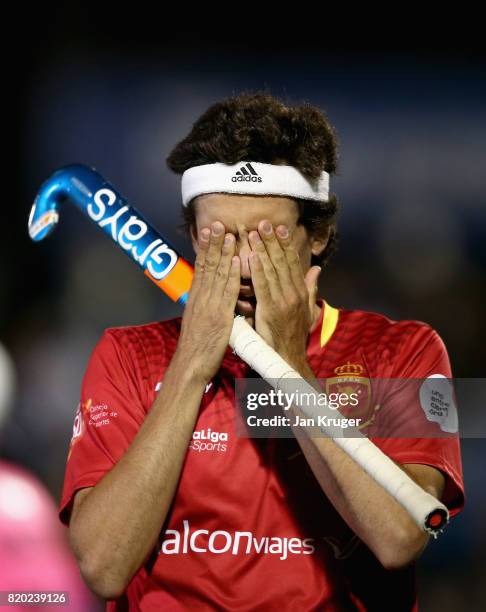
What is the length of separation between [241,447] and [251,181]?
60cm

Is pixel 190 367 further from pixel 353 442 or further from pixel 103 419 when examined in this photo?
pixel 353 442

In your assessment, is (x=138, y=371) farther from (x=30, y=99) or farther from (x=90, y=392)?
(x=30, y=99)

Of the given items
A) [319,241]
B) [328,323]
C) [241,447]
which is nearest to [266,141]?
[319,241]

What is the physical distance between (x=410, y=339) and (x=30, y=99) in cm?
254

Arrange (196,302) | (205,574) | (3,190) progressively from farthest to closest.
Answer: (3,190)
(196,302)
(205,574)

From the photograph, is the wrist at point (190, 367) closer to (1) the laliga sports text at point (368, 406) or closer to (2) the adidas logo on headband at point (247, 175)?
(1) the laliga sports text at point (368, 406)

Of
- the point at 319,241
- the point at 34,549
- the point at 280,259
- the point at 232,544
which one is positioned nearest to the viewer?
the point at 232,544

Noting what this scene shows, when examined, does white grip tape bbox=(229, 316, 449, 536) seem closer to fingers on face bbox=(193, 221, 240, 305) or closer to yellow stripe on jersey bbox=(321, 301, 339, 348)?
fingers on face bbox=(193, 221, 240, 305)

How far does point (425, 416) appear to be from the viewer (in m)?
1.95

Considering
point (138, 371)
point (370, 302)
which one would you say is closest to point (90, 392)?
point (138, 371)

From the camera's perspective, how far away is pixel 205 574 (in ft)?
6.23

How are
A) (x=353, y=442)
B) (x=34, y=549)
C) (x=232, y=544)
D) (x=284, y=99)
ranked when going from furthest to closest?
(x=284, y=99) → (x=34, y=549) → (x=232, y=544) → (x=353, y=442)

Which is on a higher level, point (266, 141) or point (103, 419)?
point (266, 141)

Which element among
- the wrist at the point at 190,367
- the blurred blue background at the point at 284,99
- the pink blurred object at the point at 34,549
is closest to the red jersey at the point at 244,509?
the wrist at the point at 190,367
